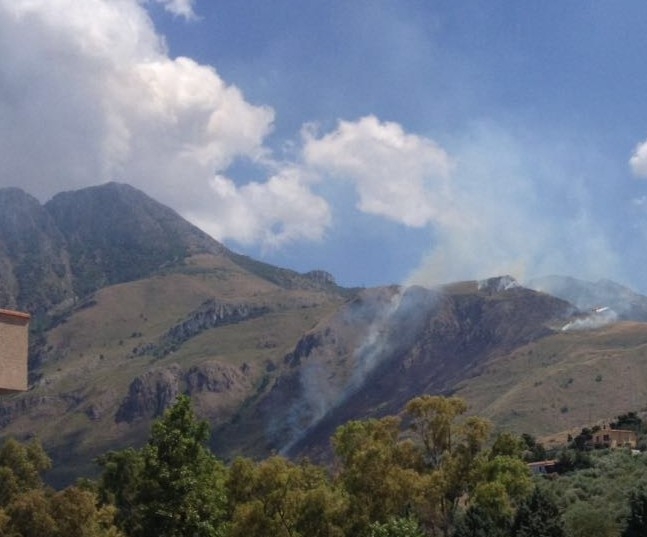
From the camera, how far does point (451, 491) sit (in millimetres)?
41000

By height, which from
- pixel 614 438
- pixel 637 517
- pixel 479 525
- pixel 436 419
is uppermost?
pixel 436 419

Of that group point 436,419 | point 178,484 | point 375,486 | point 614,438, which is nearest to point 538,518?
point 436,419

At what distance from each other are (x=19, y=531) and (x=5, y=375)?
39.8 metres

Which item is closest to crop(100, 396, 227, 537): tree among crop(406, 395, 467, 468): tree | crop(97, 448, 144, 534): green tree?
crop(406, 395, 467, 468): tree

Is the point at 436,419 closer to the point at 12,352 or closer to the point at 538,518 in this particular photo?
the point at 538,518

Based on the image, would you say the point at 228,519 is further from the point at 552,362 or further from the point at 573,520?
the point at 552,362

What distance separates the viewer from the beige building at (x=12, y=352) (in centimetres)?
1273

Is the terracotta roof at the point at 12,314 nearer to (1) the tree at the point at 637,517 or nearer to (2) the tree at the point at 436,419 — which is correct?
(2) the tree at the point at 436,419

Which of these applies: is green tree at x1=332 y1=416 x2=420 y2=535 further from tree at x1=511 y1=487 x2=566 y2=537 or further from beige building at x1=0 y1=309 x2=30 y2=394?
beige building at x1=0 y1=309 x2=30 y2=394

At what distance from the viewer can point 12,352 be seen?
42.4 ft

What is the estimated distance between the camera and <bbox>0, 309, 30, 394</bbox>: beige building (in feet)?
41.8

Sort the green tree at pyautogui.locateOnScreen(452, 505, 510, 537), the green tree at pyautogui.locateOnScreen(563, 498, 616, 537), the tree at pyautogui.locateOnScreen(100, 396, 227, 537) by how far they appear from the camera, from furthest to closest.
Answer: the green tree at pyautogui.locateOnScreen(452, 505, 510, 537)
the green tree at pyautogui.locateOnScreen(563, 498, 616, 537)
the tree at pyautogui.locateOnScreen(100, 396, 227, 537)

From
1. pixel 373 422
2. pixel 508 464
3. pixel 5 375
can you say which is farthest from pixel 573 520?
pixel 5 375

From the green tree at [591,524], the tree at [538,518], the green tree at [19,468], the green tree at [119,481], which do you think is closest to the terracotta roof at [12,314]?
the tree at [538,518]
